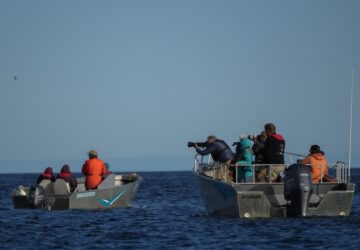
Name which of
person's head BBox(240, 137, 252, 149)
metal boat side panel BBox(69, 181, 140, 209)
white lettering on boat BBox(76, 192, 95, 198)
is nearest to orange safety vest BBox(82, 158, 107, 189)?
metal boat side panel BBox(69, 181, 140, 209)

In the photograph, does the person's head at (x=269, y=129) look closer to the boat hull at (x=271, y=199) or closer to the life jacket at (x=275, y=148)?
the life jacket at (x=275, y=148)

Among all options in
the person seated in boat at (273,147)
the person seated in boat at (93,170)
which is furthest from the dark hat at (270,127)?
the person seated in boat at (93,170)

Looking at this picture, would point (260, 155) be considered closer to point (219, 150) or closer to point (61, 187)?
point (219, 150)

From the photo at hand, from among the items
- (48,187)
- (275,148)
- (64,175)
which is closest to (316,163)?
(275,148)

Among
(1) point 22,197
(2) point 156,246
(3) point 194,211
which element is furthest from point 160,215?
(2) point 156,246

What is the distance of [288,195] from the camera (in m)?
22.7

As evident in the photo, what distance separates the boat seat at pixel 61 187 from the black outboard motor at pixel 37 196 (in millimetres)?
539

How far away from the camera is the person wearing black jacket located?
2566 cm

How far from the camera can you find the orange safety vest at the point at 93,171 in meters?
30.7

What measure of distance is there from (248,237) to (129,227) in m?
4.89

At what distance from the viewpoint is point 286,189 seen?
2267cm

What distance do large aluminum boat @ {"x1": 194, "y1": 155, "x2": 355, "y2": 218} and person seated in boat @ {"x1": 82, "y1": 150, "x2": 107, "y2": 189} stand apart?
22.8ft

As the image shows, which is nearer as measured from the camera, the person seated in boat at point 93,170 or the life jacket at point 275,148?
the life jacket at point 275,148

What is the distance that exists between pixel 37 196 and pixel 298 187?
1093cm
